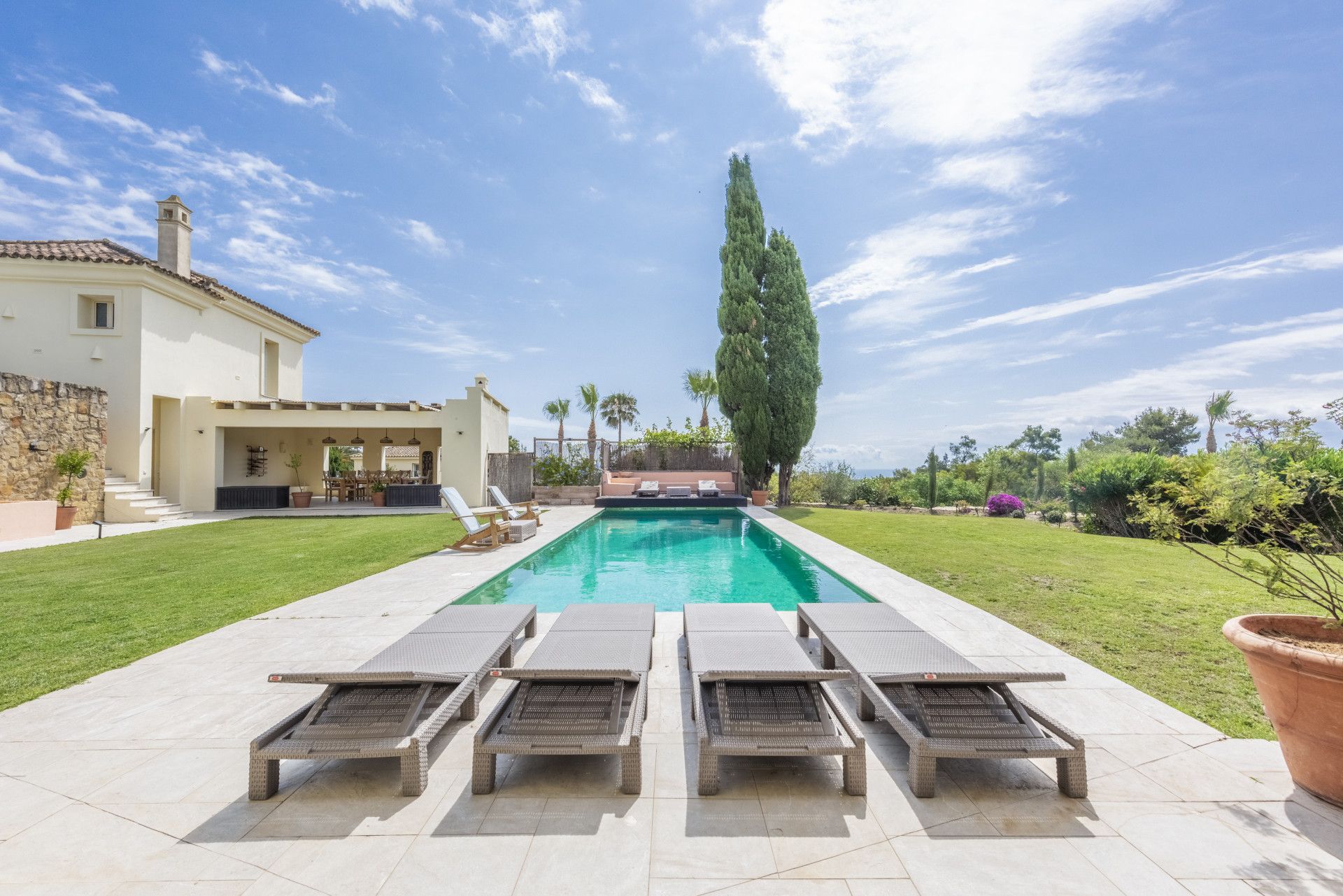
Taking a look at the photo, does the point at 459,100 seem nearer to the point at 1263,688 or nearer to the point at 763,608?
the point at 763,608

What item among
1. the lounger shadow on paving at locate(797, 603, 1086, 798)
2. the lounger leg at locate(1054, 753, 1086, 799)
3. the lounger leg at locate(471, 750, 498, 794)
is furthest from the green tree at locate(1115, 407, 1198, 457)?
the lounger leg at locate(471, 750, 498, 794)

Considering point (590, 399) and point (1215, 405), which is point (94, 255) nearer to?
point (590, 399)

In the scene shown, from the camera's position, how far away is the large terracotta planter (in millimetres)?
2078

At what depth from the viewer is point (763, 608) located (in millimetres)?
4074

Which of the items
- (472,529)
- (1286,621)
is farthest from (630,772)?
(472,529)

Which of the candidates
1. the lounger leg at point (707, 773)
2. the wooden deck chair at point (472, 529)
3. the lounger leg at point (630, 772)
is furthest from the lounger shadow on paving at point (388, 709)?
the wooden deck chair at point (472, 529)

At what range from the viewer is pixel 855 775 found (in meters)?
2.26

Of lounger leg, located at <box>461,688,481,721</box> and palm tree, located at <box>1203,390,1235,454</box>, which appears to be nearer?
lounger leg, located at <box>461,688,481,721</box>

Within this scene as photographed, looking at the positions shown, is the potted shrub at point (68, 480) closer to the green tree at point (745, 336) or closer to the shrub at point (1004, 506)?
the green tree at point (745, 336)

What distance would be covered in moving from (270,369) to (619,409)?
75.3 feet

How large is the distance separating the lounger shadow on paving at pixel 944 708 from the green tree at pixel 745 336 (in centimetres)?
1507

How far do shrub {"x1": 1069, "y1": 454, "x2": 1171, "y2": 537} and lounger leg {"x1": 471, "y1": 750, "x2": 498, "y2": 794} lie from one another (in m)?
13.7

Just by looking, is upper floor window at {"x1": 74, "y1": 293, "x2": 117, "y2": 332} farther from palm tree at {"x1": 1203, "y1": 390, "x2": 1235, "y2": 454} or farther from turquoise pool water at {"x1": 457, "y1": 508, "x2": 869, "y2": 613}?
palm tree at {"x1": 1203, "y1": 390, "x2": 1235, "y2": 454}

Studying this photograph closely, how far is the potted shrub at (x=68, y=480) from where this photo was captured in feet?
38.5
